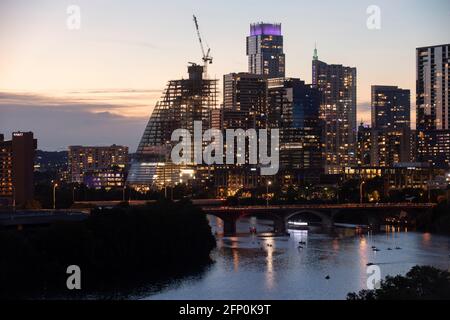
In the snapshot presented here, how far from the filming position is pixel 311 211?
3897 cm

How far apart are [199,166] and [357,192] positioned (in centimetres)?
2317

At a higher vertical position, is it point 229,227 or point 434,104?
point 434,104

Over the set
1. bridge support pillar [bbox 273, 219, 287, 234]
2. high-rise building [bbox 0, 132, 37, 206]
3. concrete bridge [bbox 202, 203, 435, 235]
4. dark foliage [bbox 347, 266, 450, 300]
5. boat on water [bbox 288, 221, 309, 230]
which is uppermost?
high-rise building [bbox 0, 132, 37, 206]

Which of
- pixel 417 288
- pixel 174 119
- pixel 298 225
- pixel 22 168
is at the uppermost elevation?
pixel 174 119

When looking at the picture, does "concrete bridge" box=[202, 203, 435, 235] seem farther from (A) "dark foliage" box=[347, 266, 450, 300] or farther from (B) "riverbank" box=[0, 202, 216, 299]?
(A) "dark foliage" box=[347, 266, 450, 300]

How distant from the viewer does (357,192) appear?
2063 inches

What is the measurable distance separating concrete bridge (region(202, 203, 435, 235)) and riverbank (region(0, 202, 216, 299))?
8542 mm

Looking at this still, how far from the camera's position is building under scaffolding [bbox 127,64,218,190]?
232 feet

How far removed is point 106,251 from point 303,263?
5.29 metres

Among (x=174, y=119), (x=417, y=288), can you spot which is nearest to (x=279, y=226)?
(x=417, y=288)

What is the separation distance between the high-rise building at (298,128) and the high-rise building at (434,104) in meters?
9.84

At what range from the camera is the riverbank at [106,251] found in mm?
18859

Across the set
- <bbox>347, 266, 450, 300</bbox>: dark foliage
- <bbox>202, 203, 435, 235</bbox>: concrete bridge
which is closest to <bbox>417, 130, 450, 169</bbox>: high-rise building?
<bbox>202, 203, 435, 235</bbox>: concrete bridge

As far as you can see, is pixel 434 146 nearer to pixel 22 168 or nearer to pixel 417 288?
pixel 22 168
